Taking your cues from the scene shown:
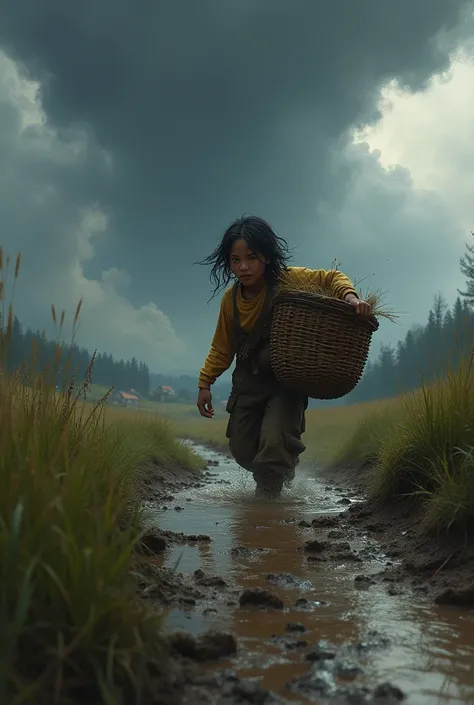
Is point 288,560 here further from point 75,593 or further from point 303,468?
point 303,468

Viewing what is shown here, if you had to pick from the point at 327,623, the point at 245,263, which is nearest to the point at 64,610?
the point at 327,623

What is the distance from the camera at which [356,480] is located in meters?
7.73

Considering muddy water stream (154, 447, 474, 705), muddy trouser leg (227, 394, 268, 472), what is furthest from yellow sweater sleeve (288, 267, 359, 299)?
muddy water stream (154, 447, 474, 705)

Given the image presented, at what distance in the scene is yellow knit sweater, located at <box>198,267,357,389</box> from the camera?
5.48m

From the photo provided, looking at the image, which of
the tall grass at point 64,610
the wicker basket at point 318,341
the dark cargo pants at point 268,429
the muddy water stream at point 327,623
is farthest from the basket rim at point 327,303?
the tall grass at point 64,610

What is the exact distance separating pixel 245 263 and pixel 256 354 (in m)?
0.81

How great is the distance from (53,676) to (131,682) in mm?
173

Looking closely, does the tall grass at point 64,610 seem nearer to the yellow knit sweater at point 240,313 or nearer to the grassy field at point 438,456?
the grassy field at point 438,456

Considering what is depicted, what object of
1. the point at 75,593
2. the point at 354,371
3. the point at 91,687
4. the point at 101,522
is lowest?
the point at 91,687

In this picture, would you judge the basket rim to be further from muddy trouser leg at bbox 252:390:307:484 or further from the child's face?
muddy trouser leg at bbox 252:390:307:484

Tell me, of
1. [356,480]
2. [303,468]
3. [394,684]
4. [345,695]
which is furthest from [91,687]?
[303,468]

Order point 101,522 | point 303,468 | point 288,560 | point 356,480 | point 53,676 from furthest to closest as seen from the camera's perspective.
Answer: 1. point 303,468
2. point 356,480
3. point 288,560
4. point 101,522
5. point 53,676

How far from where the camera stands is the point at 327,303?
16.3 ft

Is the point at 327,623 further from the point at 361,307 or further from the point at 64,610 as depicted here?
the point at 361,307
